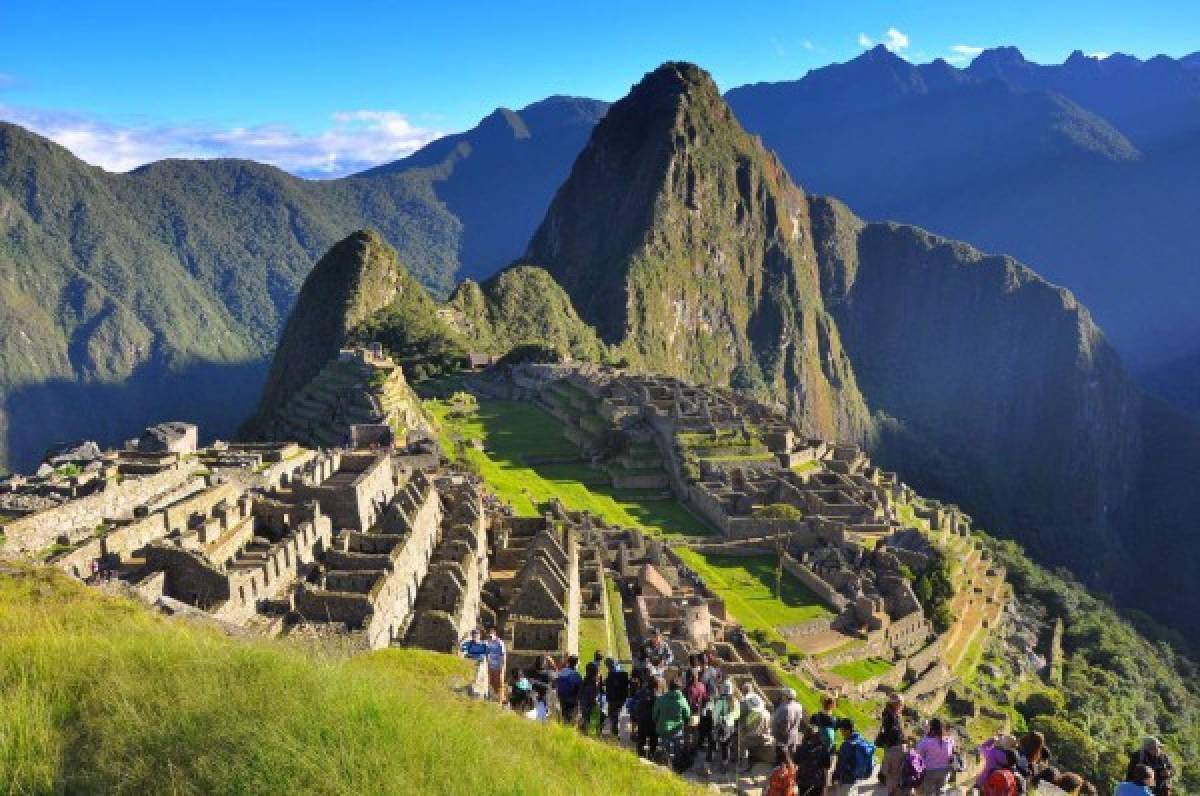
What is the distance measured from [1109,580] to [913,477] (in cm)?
3151

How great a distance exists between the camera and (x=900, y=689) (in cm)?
3366

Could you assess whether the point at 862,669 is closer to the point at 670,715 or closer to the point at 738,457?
the point at 738,457

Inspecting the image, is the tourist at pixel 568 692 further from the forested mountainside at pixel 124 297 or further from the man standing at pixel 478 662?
the forested mountainside at pixel 124 297

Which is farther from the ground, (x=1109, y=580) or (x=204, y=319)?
(x=204, y=319)

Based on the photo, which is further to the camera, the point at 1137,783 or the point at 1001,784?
the point at 1001,784

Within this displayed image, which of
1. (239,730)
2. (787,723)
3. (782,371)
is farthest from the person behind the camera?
(782,371)

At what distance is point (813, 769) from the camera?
34.6ft

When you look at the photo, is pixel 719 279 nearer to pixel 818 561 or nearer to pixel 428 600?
pixel 818 561

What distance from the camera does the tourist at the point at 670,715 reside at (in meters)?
11.4

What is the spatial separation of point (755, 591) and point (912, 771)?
26.9 meters

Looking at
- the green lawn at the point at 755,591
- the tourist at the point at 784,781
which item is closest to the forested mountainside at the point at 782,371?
the green lawn at the point at 755,591

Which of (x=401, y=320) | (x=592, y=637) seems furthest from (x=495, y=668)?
(x=401, y=320)

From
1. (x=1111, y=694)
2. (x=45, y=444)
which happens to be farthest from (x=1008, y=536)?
(x=45, y=444)

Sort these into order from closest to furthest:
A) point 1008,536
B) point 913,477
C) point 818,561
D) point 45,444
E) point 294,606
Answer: point 294,606
point 818,561
point 45,444
point 1008,536
point 913,477
